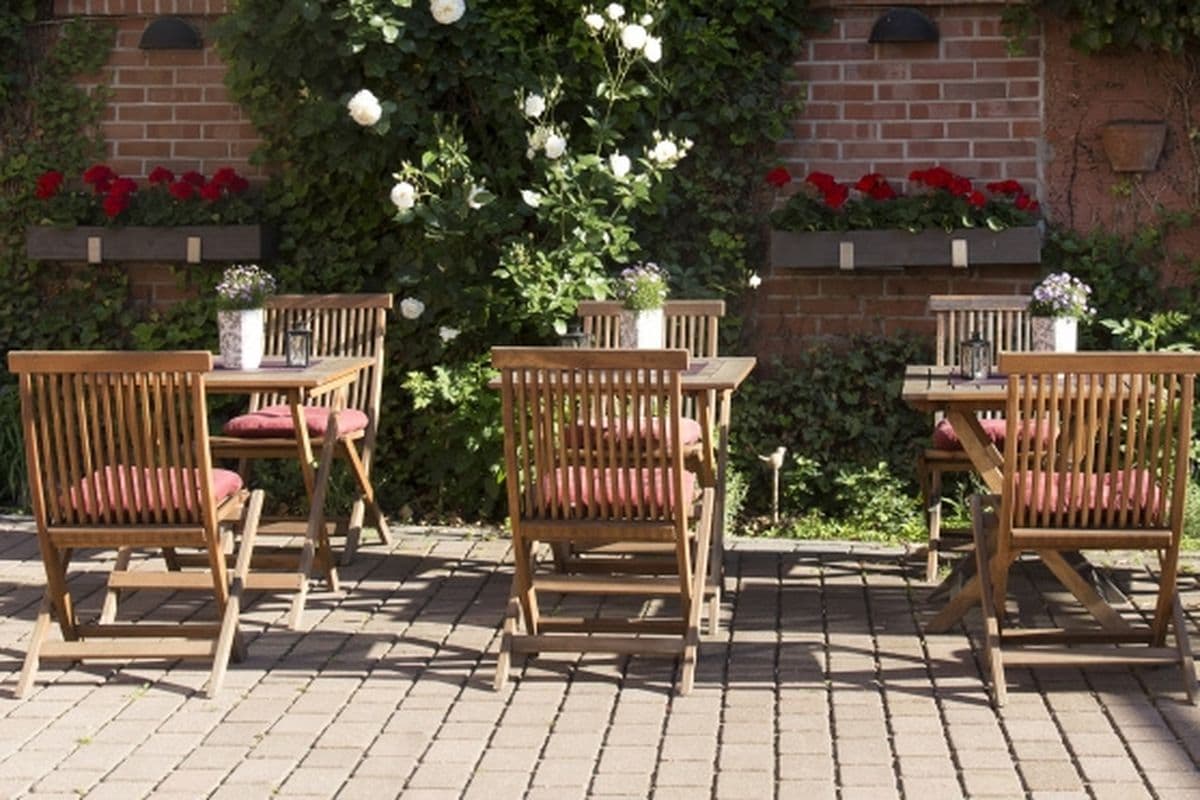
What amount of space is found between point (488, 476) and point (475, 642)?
197cm

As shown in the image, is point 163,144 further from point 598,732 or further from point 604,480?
point 598,732

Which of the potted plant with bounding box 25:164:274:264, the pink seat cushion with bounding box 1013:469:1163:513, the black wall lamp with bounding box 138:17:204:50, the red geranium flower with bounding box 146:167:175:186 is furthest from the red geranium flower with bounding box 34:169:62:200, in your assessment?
the pink seat cushion with bounding box 1013:469:1163:513

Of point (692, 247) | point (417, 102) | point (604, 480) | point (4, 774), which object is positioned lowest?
point (4, 774)

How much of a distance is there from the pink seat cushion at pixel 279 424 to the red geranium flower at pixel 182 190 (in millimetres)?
1445

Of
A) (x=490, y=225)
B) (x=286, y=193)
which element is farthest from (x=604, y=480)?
(x=286, y=193)

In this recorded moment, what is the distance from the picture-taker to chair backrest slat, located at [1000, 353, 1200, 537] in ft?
17.2

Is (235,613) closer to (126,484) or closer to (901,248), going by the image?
(126,484)

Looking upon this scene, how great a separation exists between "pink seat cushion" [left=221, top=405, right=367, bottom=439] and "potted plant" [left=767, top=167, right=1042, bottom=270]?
72.5 inches

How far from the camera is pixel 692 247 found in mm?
8172

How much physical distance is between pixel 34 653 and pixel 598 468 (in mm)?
1605

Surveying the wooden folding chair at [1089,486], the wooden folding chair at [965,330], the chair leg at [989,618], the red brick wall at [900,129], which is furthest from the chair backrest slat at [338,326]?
the wooden folding chair at [1089,486]

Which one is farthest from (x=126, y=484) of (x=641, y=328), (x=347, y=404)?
(x=347, y=404)

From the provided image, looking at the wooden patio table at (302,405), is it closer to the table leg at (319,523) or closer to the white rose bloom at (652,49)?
the table leg at (319,523)

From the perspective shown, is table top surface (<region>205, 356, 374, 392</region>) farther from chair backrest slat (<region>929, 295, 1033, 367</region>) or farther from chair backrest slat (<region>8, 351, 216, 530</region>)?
chair backrest slat (<region>929, 295, 1033, 367</region>)
